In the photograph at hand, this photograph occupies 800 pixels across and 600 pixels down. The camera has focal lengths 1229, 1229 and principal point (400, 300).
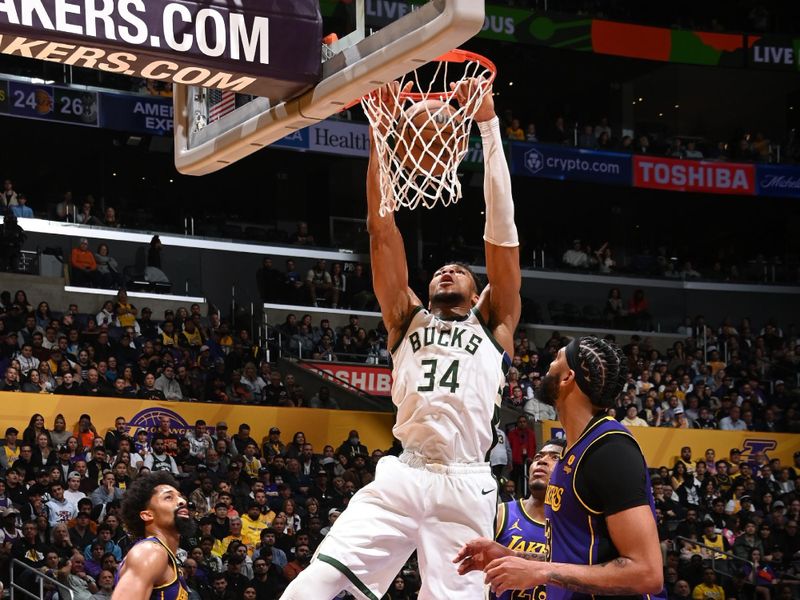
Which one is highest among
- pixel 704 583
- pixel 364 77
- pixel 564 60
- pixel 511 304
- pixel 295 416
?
pixel 564 60

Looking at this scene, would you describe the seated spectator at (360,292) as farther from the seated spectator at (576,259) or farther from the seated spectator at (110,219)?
the seated spectator at (576,259)

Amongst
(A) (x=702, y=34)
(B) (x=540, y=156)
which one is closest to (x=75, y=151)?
(B) (x=540, y=156)

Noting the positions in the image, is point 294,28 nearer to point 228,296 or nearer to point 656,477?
point 656,477

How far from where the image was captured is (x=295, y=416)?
1736 centimetres

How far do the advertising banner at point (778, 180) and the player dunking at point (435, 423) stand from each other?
22.3m

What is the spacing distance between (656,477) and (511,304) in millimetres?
12142

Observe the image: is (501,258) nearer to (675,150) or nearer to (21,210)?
(21,210)

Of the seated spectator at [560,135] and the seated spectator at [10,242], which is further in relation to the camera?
the seated spectator at [560,135]

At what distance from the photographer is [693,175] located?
26.5 m

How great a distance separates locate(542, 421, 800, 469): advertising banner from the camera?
61.1 feet

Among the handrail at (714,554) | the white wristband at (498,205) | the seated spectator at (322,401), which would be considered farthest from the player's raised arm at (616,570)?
the seated spectator at (322,401)

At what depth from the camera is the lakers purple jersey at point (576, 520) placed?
12.2ft

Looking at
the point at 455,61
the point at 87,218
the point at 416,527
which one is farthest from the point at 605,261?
the point at 416,527

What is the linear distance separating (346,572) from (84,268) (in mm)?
15777
